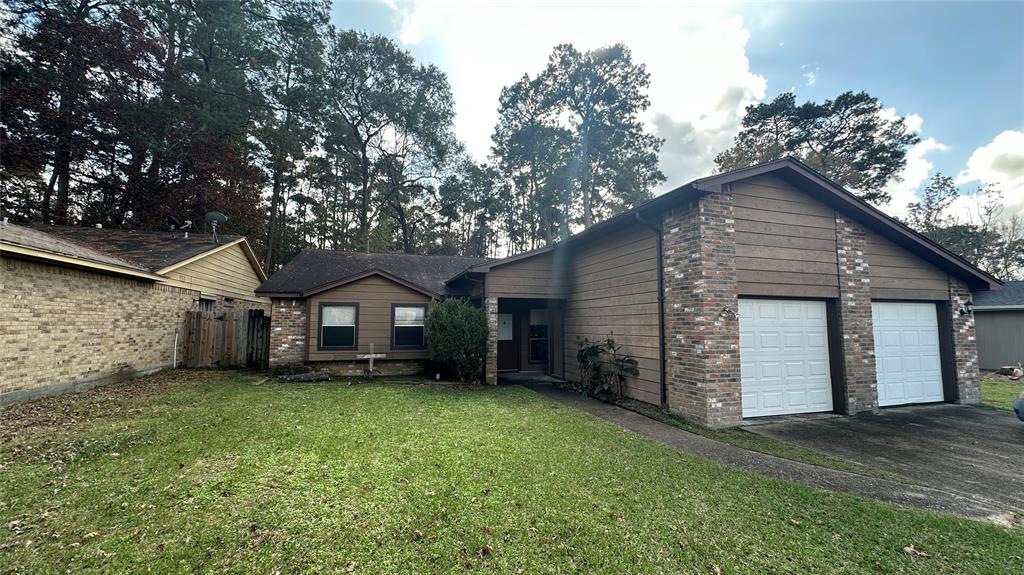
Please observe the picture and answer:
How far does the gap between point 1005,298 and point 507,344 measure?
1800 centimetres

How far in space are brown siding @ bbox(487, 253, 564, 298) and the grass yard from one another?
4.96 metres

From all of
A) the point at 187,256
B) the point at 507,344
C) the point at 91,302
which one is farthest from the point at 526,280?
the point at 187,256

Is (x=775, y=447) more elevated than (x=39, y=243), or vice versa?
(x=39, y=243)

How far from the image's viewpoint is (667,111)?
21500 millimetres

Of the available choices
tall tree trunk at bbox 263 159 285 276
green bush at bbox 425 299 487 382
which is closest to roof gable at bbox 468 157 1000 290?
green bush at bbox 425 299 487 382

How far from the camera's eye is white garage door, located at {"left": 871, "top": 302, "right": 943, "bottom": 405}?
309 inches

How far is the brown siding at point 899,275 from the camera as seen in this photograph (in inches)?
305

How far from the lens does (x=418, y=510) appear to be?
3191mm

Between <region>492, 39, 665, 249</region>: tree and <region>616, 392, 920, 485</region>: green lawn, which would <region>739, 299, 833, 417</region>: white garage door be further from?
<region>492, 39, 665, 249</region>: tree

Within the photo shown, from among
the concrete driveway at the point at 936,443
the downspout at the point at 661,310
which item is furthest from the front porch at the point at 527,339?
the concrete driveway at the point at 936,443

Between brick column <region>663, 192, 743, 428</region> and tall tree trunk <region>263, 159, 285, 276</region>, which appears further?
tall tree trunk <region>263, 159, 285, 276</region>

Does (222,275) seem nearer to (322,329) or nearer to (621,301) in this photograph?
(322,329)

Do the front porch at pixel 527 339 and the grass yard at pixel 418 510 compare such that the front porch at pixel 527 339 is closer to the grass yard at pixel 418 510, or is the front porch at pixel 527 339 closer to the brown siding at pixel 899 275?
the grass yard at pixel 418 510

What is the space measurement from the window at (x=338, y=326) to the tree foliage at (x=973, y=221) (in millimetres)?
33419
